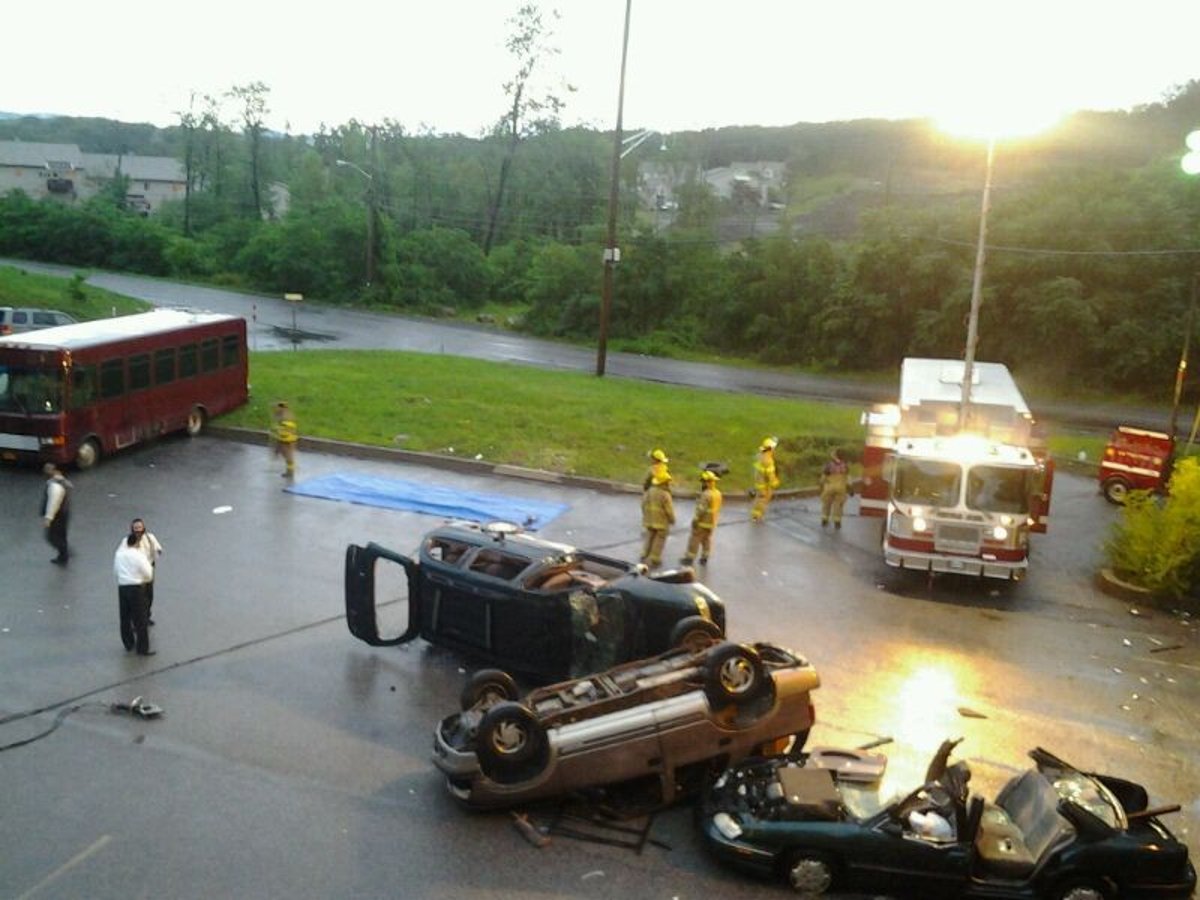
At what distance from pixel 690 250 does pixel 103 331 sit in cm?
A: 3246

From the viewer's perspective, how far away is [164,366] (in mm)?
21297

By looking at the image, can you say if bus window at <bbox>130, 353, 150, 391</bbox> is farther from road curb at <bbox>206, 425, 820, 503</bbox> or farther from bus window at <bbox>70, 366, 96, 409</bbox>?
road curb at <bbox>206, 425, 820, 503</bbox>

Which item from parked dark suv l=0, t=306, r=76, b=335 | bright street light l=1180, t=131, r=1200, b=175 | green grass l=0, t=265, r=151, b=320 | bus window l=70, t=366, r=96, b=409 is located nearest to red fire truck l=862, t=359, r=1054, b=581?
bright street light l=1180, t=131, r=1200, b=175

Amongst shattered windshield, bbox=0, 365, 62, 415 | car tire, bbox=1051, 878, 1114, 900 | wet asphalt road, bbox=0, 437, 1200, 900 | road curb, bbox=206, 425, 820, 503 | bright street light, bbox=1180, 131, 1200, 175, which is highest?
bright street light, bbox=1180, 131, 1200, 175

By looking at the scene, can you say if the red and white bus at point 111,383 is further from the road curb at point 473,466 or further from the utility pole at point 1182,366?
the utility pole at point 1182,366

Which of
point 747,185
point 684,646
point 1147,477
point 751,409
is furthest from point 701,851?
point 747,185

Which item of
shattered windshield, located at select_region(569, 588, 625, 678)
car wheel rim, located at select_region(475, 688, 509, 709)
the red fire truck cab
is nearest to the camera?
car wheel rim, located at select_region(475, 688, 509, 709)

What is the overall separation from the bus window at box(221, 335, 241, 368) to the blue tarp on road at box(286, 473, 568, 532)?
5.42m

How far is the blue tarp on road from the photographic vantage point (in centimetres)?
1797

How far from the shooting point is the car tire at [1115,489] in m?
22.7

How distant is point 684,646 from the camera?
10.1 metres

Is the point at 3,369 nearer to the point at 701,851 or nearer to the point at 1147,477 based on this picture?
the point at 701,851

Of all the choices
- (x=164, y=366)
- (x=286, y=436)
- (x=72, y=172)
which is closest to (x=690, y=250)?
(x=164, y=366)

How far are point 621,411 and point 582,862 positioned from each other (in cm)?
1834
